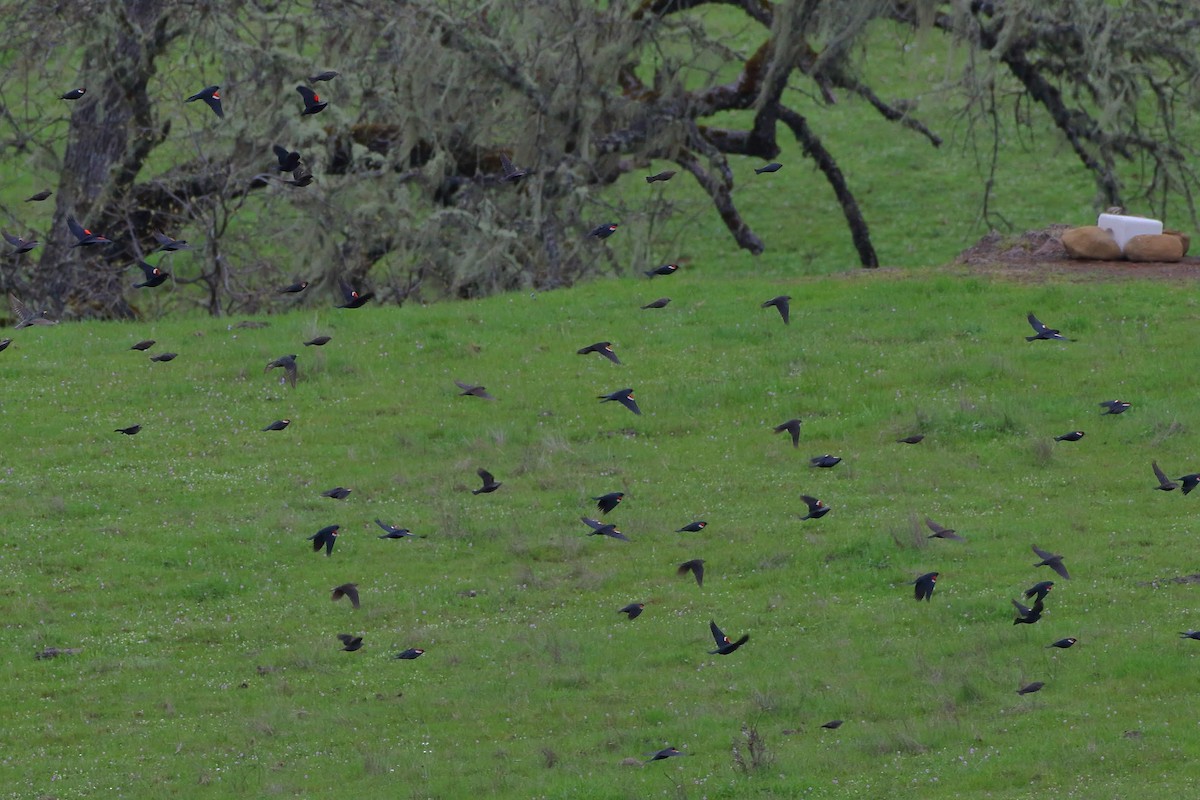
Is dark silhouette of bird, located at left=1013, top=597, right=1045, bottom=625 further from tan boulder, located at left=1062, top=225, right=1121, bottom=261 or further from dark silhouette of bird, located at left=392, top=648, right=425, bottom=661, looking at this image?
tan boulder, located at left=1062, top=225, right=1121, bottom=261

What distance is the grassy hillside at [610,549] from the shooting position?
11.8m

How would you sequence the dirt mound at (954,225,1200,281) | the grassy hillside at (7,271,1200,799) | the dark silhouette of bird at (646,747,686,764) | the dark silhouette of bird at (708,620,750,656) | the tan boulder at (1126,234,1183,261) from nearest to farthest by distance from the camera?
the dark silhouette of bird at (646,747,686,764) → the grassy hillside at (7,271,1200,799) → the dark silhouette of bird at (708,620,750,656) → the dirt mound at (954,225,1200,281) → the tan boulder at (1126,234,1183,261)

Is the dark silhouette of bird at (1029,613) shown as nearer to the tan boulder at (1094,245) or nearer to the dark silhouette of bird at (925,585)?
the dark silhouette of bird at (925,585)

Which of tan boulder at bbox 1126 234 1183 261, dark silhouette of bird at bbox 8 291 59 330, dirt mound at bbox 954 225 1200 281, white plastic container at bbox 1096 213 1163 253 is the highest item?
white plastic container at bbox 1096 213 1163 253

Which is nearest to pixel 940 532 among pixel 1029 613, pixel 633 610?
pixel 1029 613

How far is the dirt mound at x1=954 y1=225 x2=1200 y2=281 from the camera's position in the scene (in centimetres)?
2228

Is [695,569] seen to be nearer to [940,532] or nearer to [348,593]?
[940,532]

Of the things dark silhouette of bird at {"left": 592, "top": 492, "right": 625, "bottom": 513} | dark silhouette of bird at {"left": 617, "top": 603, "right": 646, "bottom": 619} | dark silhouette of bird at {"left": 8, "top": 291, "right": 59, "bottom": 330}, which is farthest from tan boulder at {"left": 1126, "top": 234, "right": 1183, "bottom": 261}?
dark silhouette of bird at {"left": 8, "top": 291, "right": 59, "bottom": 330}

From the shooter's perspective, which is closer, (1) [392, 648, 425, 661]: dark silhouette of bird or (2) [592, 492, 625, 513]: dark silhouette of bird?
(1) [392, 648, 425, 661]: dark silhouette of bird

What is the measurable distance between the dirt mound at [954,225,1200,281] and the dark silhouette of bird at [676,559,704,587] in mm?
9301

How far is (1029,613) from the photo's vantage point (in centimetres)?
1278

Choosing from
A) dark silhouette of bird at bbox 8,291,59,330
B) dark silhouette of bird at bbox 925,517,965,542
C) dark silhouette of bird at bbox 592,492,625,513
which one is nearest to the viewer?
dark silhouette of bird at bbox 925,517,965,542

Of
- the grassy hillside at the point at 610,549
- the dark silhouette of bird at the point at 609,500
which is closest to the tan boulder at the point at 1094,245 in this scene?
the grassy hillside at the point at 610,549

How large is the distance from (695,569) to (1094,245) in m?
11.0
